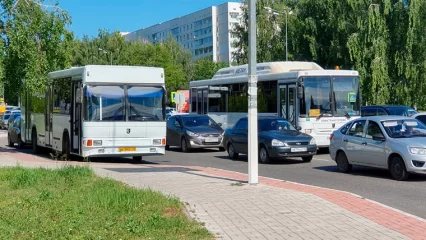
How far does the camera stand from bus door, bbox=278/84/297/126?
25156 millimetres

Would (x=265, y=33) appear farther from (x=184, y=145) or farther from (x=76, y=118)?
(x=76, y=118)

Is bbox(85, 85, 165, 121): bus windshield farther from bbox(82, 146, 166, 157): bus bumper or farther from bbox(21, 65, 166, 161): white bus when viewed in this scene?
bbox(82, 146, 166, 157): bus bumper

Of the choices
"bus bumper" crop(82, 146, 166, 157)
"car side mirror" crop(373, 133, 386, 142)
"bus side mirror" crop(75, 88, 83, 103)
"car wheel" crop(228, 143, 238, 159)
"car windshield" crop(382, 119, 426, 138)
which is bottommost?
"car wheel" crop(228, 143, 238, 159)

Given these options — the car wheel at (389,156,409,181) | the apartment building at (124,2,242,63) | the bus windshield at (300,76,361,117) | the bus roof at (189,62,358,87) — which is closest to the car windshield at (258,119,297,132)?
the bus windshield at (300,76,361,117)

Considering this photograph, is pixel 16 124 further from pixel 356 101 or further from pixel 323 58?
pixel 323 58

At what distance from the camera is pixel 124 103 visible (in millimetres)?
20719

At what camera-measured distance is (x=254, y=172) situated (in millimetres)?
13430

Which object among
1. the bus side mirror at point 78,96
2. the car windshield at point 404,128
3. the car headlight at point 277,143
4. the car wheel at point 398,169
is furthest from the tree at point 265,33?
the car wheel at point 398,169

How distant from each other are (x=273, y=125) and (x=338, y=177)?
6.09 meters

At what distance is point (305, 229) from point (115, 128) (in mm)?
12736

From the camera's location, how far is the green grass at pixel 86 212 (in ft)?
27.2

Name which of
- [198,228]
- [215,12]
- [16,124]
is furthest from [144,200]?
[215,12]

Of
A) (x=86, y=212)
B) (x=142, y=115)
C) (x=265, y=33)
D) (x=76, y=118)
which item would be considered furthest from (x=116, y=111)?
(x=265, y=33)

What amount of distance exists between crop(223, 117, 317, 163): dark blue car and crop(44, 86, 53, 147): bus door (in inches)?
275
